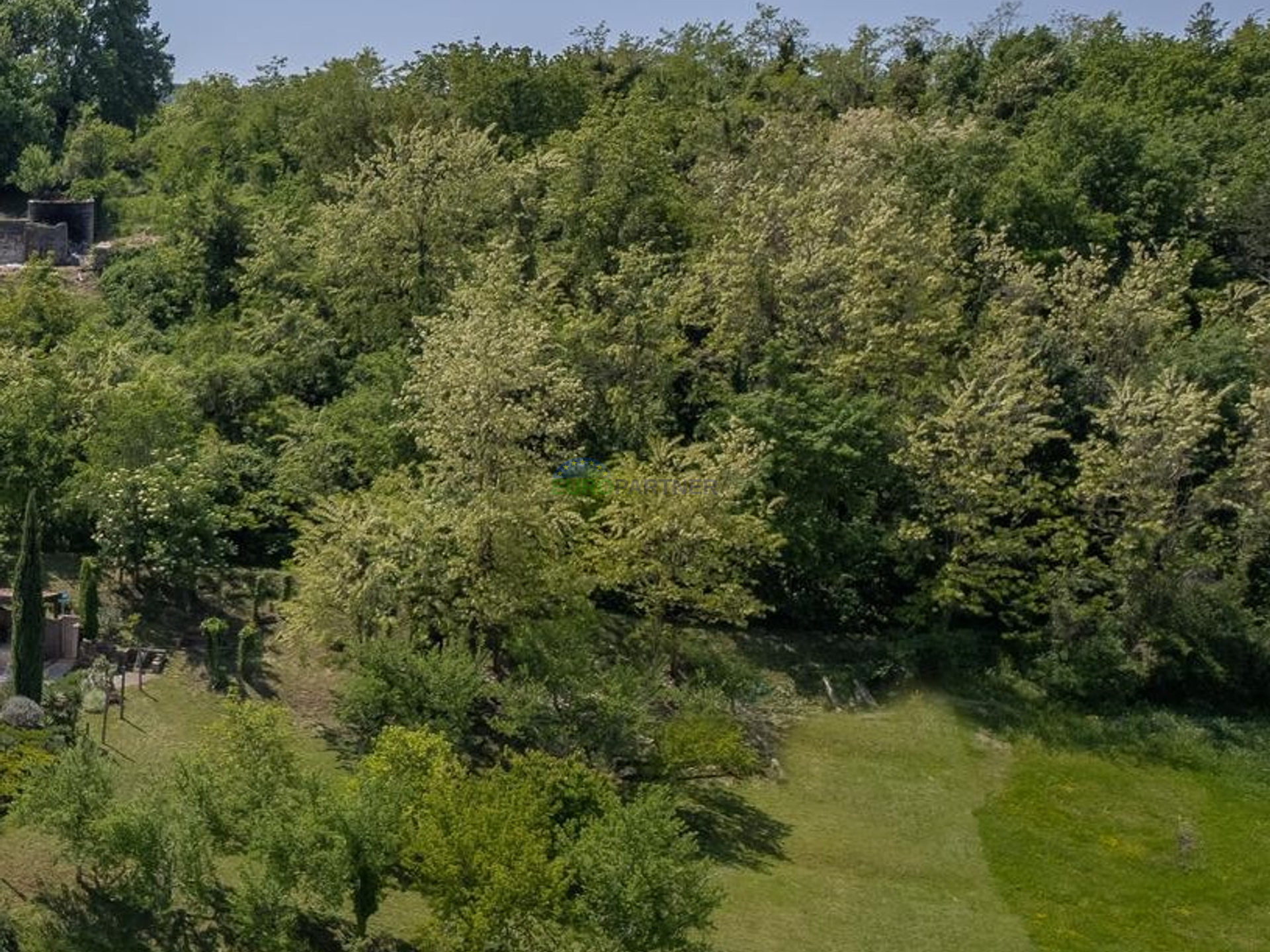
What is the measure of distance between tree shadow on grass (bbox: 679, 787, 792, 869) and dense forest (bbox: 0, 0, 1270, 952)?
1.07 metres

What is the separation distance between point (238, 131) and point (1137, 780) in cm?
5402

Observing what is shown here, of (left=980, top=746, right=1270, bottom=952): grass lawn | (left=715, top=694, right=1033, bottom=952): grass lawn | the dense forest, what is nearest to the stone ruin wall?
the dense forest

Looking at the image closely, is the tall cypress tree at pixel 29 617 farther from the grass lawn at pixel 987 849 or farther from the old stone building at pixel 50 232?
the old stone building at pixel 50 232

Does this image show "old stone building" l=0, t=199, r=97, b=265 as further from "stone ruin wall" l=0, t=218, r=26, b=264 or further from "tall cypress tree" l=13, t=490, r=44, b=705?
"tall cypress tree" l=13, t=490, r=44, b=705

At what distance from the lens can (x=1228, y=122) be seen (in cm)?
5756

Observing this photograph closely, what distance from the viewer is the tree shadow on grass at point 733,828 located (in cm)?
2956

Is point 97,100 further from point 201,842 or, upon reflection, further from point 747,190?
point 201,842

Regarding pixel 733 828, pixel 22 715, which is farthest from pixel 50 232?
pixel 733 828

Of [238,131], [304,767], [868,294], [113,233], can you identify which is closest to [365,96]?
[238,131]

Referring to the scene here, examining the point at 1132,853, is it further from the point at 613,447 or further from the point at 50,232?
the point at 50,232

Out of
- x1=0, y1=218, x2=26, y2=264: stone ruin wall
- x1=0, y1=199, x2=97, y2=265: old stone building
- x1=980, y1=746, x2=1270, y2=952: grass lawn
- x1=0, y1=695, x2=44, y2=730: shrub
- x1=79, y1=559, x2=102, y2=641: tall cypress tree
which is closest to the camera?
x1=0, y1=695, x2=44, y2=730: shrub

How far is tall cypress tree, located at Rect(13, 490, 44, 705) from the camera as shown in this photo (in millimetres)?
29906

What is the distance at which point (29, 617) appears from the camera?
30297 millimetres

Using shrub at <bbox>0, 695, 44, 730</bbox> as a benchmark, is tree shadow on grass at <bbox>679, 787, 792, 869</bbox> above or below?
below
